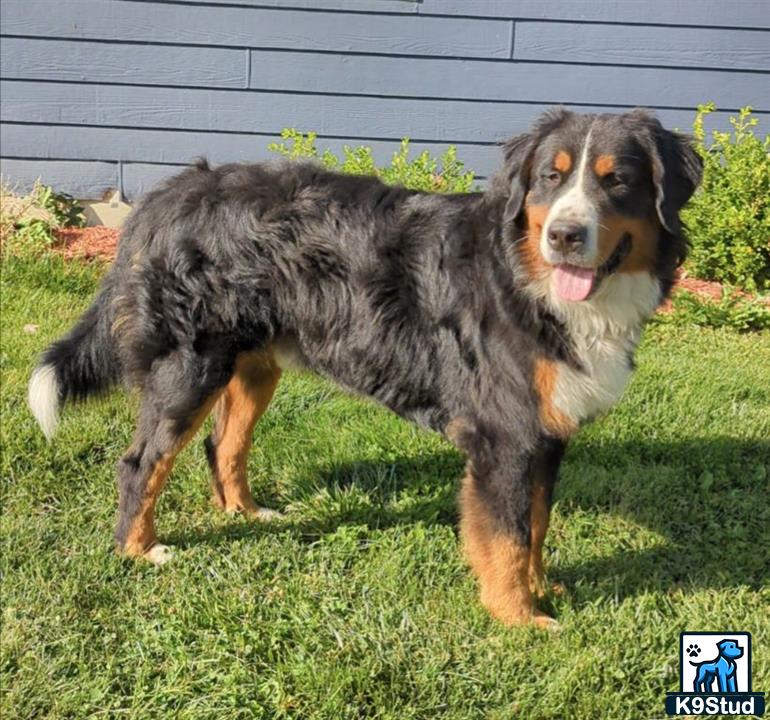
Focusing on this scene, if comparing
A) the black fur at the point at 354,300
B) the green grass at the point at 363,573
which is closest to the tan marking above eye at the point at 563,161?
the black fur at the point at 354,300

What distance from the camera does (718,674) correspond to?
126 inches

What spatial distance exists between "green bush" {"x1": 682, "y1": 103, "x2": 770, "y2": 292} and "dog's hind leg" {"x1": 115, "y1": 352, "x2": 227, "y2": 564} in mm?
4342

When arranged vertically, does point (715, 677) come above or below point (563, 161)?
below

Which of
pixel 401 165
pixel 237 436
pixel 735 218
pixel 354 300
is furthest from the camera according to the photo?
pixel 401 165

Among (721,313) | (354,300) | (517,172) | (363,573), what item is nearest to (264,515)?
(363,573)

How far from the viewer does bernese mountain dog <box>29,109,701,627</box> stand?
317cm

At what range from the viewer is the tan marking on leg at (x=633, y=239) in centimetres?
303

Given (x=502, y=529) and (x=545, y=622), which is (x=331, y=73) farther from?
(x=545, y=622)

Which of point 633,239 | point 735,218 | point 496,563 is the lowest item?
point 496,563

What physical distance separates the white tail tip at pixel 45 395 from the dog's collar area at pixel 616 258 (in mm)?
2337

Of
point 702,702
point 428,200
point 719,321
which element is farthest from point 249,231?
point 719,321

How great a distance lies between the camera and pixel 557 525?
4145 mm

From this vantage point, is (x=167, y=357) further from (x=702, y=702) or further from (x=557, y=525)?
(x=702, y=702)

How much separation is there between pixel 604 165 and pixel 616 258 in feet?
1.09
